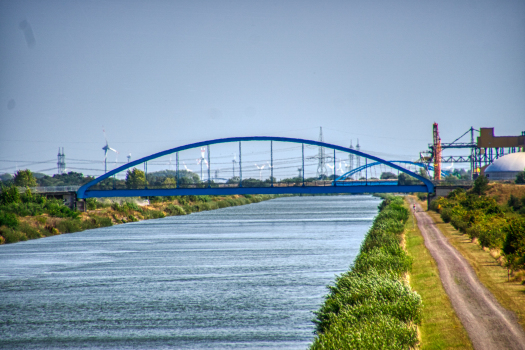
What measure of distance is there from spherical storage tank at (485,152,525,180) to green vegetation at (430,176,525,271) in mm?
40666

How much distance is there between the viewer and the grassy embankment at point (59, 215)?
5872cm

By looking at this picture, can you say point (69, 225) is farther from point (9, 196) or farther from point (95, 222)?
point (9, 196)

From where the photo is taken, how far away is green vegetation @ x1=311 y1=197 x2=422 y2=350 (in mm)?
14453

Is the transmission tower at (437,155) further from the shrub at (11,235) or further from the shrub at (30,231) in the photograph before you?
the shrub at (11,235)

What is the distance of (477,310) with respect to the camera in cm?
1859

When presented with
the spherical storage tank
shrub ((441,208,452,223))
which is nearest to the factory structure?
the spherical storage tank

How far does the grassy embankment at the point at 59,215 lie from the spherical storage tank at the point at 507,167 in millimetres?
62166

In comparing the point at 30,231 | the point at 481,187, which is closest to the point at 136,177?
the point at 30,231

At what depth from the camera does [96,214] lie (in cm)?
8181

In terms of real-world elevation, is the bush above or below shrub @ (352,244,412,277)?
above

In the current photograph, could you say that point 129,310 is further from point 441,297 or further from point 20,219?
point 20,219

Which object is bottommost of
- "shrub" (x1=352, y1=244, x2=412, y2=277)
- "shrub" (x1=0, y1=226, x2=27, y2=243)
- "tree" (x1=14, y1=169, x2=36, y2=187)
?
"shrub" (x1=0, y1=226, x2=27, y2=243)

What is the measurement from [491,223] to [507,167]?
82.9m

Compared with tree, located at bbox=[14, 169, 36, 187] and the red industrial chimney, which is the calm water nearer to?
the red industrial chimney
